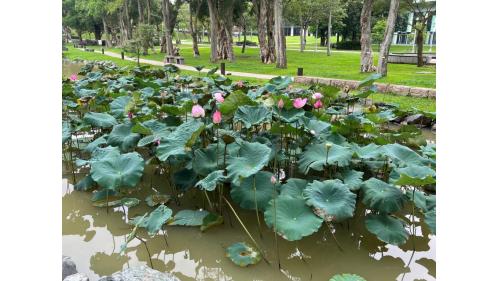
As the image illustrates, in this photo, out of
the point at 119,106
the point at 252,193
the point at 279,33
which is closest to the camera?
the point at 252,193

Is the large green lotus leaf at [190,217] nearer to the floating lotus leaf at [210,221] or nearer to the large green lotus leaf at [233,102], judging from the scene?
the floating lotus leaf at [210,221]

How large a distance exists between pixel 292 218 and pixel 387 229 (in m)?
0.62

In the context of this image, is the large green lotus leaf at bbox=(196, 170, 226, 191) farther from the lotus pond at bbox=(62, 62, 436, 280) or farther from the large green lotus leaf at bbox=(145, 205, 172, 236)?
the large green lotus leaf at bbox=(145, 205, 172, 236)

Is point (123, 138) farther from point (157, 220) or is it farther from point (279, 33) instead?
point (279, 33)

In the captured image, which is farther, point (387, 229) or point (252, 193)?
point (252, 193)

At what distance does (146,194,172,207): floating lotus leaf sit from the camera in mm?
3266

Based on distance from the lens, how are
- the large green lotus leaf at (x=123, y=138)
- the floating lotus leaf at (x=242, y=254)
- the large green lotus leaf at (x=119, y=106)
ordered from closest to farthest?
the floating lotus leaf at (x=242, y=254), the large green lotus leaf at (x=123, y=138), the large green lotus leaf at (x=119, y=106)

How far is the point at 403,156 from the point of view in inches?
114

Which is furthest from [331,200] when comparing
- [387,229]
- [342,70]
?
[342,70]

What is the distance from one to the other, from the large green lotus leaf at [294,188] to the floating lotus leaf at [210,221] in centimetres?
53

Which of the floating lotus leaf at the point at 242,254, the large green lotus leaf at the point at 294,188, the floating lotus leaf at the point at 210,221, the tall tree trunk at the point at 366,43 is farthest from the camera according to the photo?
the tall tree trunk at the point at 366,43

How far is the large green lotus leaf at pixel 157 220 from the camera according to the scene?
2404mm

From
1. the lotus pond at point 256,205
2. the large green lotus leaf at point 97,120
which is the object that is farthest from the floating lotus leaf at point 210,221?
the large green lotus leaf at point 97,120

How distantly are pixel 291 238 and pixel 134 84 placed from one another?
450cm
